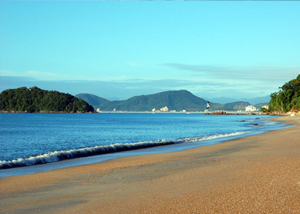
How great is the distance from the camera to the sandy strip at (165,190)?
6812 mm

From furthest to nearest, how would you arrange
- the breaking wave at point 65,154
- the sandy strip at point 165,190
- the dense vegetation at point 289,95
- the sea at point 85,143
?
the dense vegetation at point 289,95 < the sea at point 85,143 < the breaking wave at point 65,154 < the sandy strip at point 165,190

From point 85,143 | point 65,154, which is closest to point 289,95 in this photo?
point 85,143

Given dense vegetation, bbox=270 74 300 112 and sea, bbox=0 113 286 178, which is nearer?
sea, bbox=0 113 286 178

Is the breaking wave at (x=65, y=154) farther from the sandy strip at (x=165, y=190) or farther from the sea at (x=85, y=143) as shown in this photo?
the sandy strip at (x=165, y=190)

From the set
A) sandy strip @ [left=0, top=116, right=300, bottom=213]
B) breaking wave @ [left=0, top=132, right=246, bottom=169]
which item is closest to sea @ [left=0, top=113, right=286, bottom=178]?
breaking wave @ [left=0, top=132, right=246, bottom=169]

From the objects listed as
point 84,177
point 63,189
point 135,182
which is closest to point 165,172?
point 135,182

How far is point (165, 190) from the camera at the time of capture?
8531 millimetres

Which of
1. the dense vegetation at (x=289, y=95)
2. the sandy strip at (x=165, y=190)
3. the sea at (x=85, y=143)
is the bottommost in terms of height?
the sea at (x=85, y=143)

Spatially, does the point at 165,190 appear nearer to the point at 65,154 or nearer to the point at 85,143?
the point at 65,154

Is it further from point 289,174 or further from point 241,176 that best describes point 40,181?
point 289,174

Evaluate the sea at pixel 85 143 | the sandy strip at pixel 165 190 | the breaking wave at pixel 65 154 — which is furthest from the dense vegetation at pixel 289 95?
the sandy strip at pixel 165 190

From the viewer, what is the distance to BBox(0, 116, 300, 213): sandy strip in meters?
6.81

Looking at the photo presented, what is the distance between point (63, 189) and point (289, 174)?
682 centimetres

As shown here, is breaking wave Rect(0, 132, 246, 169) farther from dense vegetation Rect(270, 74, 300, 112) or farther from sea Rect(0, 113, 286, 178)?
dense vegetation Rect(270, 74, 300, 112)
